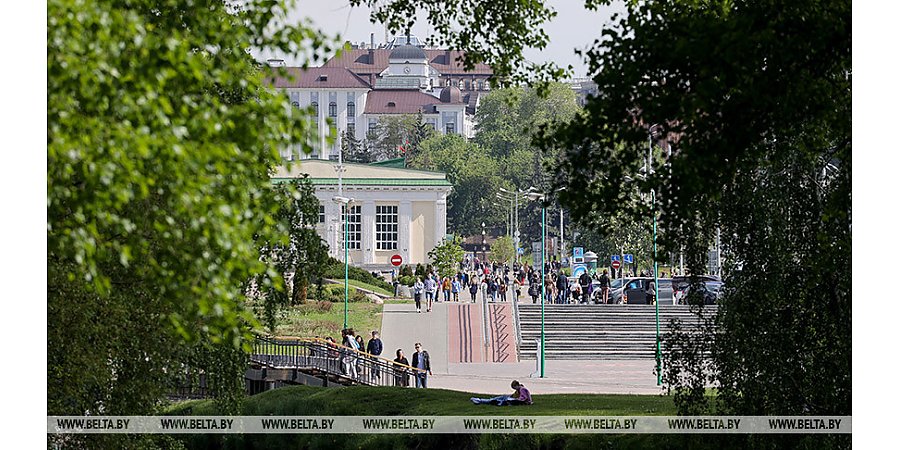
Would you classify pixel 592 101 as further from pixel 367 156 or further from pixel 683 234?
pixel 367 156

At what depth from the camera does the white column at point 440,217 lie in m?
69.0

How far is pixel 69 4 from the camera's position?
5.78 meters

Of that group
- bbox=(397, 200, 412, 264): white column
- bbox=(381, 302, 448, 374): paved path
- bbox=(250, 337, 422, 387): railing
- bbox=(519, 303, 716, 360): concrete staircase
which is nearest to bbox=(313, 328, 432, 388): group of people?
bbox=(250, 337, 422, 387): railing

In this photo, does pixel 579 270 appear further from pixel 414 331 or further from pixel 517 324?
pixel 414 331

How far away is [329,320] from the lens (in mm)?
41406

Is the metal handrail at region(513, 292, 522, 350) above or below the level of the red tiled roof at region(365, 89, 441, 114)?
below

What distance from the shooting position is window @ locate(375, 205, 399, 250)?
6975 centimetres

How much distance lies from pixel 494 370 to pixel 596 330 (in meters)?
5.92

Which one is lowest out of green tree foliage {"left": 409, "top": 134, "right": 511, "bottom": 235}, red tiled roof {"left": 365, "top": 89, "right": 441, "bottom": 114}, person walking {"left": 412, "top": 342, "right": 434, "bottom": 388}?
person walking {"left": 412, "top": 342, "right": 434, "bottom": 388}

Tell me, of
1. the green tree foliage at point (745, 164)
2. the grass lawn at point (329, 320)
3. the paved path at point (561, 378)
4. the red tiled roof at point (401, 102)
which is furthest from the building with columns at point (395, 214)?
the green tree foliage at point (745, 164)

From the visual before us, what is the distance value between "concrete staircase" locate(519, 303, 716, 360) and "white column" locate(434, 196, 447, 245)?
2526 centimetres

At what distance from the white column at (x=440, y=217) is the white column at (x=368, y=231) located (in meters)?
3.14

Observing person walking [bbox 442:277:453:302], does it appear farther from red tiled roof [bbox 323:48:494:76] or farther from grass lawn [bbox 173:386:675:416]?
red tiled roof [bbox 323:48:494:76]

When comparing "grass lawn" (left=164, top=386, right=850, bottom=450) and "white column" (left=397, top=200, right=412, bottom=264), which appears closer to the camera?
"grass lawn" (left=164, top=386, right=850, bottom=450)
